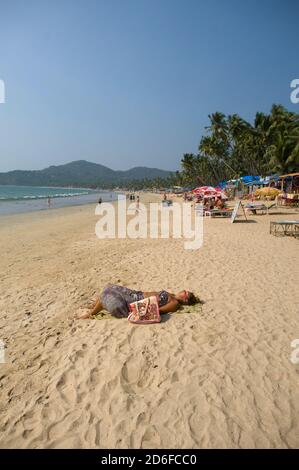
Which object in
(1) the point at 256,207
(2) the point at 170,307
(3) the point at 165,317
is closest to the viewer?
(3) the point at 165,317

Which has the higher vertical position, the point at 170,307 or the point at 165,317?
the point at 170,307

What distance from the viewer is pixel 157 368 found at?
3520 mm

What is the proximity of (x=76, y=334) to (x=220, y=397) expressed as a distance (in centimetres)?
229

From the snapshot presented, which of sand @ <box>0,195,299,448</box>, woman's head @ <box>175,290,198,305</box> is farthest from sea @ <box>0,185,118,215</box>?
woman's head @ <box>175,290,198,305</box>

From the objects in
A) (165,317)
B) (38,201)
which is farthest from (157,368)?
(38,201)

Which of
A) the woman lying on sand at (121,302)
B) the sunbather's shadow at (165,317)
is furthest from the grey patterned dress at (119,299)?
the sunbather's shadow at (165,317)

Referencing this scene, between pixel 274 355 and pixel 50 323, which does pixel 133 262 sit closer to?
pixel 50 323

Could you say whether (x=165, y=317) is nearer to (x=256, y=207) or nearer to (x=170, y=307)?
(x=170, y=307)

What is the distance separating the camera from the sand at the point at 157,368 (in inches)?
106

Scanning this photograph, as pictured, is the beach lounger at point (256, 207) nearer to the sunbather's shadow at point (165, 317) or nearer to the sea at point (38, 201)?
the sunbather's shadow at point (165, 317)

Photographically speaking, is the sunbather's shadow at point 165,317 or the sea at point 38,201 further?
the sea at point 38,201

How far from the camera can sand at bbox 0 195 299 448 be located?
2695 mm
